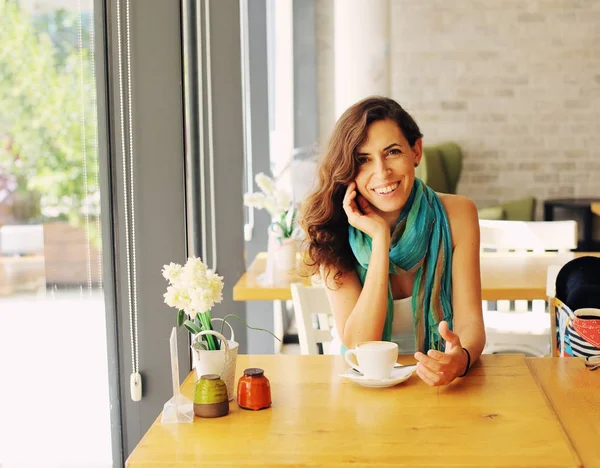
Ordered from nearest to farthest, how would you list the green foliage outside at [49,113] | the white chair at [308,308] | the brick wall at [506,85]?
the green foliage outside at [49,113] → the white chair at [308,308] → the brick wall at [506,85]

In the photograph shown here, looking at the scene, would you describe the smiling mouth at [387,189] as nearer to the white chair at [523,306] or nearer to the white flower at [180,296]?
the white flower at [180,296]

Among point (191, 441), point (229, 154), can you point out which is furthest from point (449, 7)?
point (191, 441)

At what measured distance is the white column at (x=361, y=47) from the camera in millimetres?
4531

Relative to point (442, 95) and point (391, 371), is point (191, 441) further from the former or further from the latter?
point (442, 95)

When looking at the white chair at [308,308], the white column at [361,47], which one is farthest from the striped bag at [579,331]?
the white column at [361,47]

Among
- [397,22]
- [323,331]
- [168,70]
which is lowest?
[323,331]

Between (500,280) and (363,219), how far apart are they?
1229 mm

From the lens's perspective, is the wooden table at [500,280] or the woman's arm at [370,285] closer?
the woman's arm at [370,285]

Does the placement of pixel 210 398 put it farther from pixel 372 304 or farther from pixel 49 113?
pixel 49 113

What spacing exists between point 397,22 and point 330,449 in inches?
263

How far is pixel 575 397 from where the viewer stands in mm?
1676

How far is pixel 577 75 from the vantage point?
24.5ft

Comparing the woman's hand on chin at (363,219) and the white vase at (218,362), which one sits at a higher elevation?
the woman's hand on chin at (363,219)

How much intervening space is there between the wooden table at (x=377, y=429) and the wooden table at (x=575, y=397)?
0.04 metres
